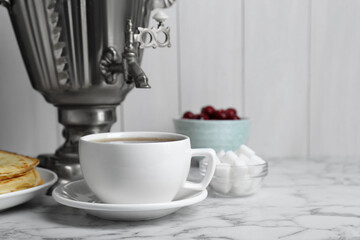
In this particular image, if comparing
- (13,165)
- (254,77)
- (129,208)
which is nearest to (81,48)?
(13,165)

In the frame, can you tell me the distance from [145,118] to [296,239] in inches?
28.9

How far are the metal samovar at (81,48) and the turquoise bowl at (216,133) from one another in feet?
0.83

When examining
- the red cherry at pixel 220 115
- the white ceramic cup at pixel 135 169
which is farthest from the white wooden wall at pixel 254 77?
the white ceramic cup at pixel 135 169

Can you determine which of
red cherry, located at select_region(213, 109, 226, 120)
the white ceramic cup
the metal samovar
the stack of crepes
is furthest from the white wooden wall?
the white ceramic cup

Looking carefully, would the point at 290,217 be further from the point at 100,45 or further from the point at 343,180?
the point at 100,45

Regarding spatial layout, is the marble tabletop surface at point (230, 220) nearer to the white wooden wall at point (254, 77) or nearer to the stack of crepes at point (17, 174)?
the stack of crepes at point (17, 174)

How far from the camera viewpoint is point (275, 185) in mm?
857

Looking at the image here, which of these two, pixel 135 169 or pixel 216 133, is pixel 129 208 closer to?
pixel 135 169

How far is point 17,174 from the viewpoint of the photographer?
2.19 ft

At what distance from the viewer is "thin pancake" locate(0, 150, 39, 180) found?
2.13 feet

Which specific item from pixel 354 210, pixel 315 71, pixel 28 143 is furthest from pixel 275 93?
pixel 28 143

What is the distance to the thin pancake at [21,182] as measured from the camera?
0.64 meters

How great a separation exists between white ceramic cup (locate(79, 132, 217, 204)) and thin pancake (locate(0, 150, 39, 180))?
114 mm

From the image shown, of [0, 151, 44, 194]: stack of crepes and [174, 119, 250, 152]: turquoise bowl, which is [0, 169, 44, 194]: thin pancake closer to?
[0, 151, 44, 194]: stack of crepes
